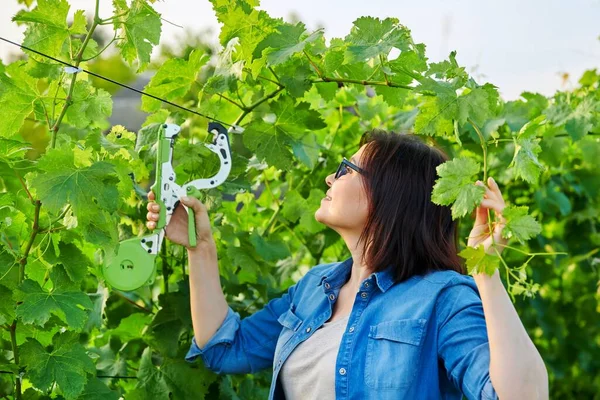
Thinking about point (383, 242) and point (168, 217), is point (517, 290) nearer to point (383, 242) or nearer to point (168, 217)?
point (383, 242)

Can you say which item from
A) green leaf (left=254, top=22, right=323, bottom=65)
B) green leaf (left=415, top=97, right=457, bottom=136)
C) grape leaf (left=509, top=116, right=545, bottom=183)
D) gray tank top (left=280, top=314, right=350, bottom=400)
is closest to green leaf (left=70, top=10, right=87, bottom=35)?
green leaf (left=254, top=22, right=323, bottom=65)

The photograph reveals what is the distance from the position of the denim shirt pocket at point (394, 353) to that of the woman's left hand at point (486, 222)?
0.28 metres

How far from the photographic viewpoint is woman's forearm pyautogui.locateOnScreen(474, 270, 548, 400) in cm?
184

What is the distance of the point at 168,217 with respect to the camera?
7.51ft

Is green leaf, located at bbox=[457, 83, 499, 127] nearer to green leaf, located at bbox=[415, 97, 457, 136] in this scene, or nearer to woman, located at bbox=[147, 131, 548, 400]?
green leaf, located at bbox=[415, 97, 457, 136]

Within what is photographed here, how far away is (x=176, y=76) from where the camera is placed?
254cm

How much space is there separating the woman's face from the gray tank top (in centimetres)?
22

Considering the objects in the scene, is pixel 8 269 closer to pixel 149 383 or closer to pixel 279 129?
pixel 149 383

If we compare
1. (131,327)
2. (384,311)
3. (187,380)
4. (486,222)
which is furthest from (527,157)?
(131,327)

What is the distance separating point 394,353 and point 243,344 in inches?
22.2

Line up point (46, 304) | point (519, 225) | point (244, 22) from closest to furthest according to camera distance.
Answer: point (519, 225) < point (46, 304) < point (244, 22)

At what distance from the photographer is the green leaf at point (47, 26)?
2.13m

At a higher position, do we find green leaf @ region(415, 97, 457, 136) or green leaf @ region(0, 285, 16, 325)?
green leaf @ region(415, 97, 457, 136)

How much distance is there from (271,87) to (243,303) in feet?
2.40
